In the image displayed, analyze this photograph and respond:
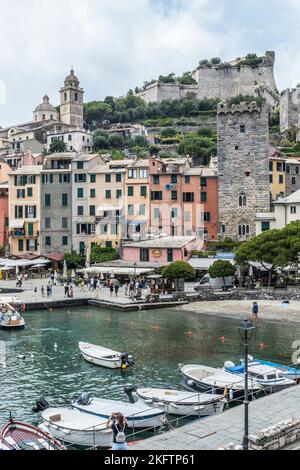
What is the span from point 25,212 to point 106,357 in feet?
143

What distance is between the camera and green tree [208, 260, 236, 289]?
167 feet

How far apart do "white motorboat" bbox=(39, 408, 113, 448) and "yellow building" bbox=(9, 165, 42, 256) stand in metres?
50.4

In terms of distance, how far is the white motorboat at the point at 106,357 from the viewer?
2893cm

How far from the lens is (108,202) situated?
222 ft

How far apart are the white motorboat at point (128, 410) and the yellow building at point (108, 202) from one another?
1745 inches

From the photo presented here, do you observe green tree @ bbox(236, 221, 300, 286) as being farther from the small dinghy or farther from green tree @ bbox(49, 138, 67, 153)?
green tree @ bbox(49, 138, 67, 153)

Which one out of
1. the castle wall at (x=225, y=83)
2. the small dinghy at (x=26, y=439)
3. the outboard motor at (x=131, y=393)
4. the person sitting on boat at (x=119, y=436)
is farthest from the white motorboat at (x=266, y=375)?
the castle wall at (x=225, y=83)

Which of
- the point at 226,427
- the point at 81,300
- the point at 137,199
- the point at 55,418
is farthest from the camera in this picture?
the point at 137,199

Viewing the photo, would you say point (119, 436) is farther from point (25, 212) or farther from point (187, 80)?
point (187, 80)

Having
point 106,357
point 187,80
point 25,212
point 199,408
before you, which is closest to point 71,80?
point 187,80

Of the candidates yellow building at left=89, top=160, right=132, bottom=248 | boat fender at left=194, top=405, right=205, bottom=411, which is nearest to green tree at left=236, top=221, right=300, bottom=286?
yellow building at left=89, top=160, right=132, bottom=248

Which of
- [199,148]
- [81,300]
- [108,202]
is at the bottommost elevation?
[81,300]

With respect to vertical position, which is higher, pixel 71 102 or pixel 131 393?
pixel 71 102

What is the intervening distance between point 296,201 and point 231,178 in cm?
965
